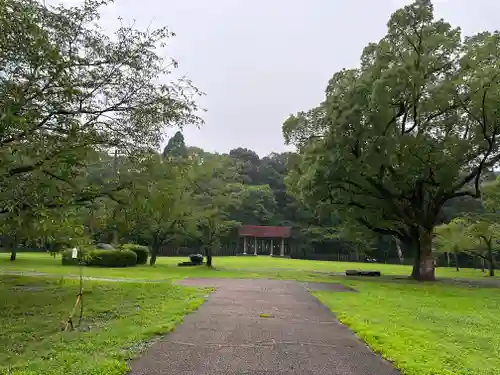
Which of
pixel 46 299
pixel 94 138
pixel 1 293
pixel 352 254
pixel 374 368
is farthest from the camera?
pixel 352 254

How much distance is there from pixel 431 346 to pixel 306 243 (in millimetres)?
48785

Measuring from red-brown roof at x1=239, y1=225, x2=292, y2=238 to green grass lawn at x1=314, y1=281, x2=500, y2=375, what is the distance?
3864cm

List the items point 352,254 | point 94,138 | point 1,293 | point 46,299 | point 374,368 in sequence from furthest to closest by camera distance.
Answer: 1. point 352,254
2. point 1,293
3. point 46,299
4. point 94,138
5. point 374,368

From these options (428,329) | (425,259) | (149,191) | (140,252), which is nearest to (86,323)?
(149,191)

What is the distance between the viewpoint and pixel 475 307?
508 inches

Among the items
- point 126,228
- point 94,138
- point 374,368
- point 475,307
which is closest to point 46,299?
point 126,228

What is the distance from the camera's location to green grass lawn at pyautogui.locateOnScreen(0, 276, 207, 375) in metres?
5.18

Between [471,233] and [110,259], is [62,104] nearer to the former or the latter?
[110,259]

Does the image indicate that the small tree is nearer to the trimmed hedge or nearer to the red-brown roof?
the trimmed hedge

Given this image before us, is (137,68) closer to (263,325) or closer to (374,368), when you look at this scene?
(263,325)

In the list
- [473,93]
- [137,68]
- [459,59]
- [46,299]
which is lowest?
[46,299]

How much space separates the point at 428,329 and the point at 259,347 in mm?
3975

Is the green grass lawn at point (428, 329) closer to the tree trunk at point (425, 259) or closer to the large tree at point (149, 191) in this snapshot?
the large tree at point (149, 191)

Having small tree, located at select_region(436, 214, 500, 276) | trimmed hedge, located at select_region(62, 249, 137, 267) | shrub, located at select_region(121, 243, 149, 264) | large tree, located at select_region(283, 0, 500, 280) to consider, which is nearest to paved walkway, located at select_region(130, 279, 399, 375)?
large tree, located at select_region(283, 0, 500, 280)
